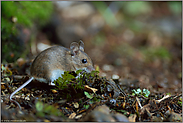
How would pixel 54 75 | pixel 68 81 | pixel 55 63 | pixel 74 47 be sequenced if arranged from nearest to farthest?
pixel 68 81 < pixel 54 75 < pixel 55 63 < pixel 74 47

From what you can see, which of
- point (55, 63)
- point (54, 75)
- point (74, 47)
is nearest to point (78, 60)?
point (74, 47)

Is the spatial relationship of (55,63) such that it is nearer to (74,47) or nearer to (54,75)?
(54,75)

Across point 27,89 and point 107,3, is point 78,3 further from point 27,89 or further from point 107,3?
point 27,89

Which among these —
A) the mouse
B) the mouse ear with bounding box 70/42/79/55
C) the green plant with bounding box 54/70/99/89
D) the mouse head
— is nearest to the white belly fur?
the mouse

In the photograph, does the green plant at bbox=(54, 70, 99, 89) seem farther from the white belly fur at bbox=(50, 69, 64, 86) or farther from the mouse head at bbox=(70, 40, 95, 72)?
the mouse head at bbox=(70, 40, 95, 72)

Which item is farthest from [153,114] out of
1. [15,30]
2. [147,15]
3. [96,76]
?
[147,15]

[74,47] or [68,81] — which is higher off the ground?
[74,47]

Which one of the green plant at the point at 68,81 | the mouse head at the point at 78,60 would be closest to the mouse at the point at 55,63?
the mouse head at the point at 78,60

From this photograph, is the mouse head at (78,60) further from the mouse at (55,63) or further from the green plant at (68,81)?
the green plant at (68,81)

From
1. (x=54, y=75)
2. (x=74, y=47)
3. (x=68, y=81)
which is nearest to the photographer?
(x=68, y=81)
